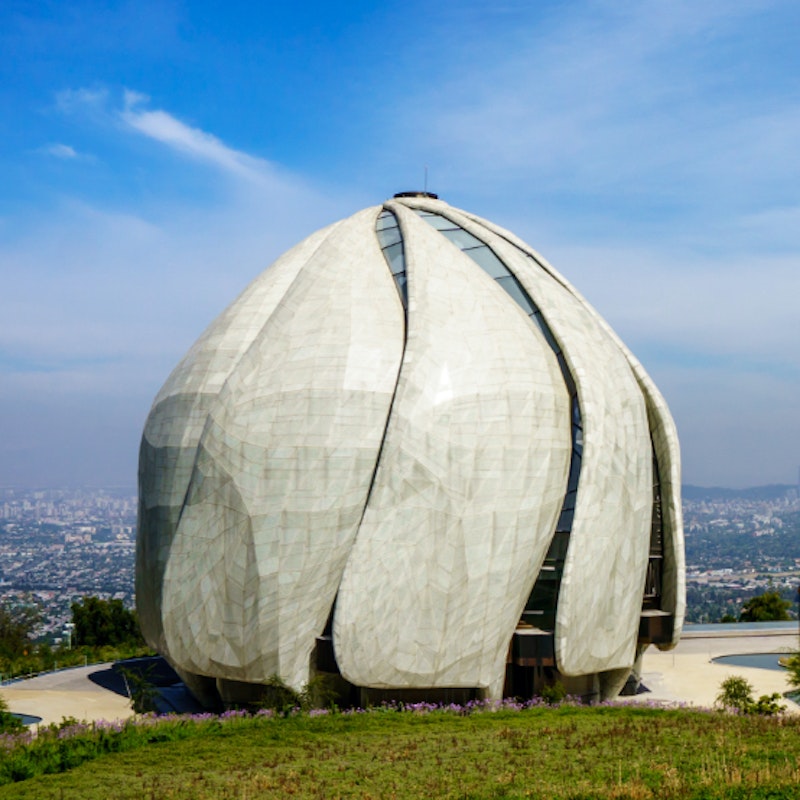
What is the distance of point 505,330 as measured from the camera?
25547mm

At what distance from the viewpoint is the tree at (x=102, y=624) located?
45094 mm

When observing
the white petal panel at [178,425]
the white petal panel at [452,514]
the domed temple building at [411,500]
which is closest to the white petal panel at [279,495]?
the domed temple building at [411,500]

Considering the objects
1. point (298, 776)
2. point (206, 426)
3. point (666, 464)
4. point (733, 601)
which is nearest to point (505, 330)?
point (666, 464)

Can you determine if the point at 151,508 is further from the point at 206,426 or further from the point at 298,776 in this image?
the point at 298,776

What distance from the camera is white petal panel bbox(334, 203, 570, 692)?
887 inches

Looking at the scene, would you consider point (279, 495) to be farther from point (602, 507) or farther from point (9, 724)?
point (9, 724)

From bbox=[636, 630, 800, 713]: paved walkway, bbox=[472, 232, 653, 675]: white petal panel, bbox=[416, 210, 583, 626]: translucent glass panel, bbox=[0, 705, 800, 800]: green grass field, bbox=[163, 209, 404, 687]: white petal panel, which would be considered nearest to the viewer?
bbox=[0, 705, 800, 800]: green grass field

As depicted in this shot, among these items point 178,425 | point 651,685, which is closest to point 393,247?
point 178,425

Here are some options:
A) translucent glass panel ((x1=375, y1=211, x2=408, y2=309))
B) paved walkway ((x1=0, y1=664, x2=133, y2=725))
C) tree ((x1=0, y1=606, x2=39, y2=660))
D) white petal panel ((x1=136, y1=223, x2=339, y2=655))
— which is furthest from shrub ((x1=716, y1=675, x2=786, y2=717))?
tree ((x1=0, y1=606, x2=39, y2=660))

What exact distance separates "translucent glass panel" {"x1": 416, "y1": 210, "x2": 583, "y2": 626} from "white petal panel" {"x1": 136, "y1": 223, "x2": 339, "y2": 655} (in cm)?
494

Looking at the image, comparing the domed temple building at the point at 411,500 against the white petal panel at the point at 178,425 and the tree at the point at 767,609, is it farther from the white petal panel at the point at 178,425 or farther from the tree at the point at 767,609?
the tree at the point at 767,609

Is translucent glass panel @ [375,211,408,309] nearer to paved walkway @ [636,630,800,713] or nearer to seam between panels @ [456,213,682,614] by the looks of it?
seam between panels @ [456,213,682,614]

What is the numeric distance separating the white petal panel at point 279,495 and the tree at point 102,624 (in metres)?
22.6

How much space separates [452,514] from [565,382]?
510cm
